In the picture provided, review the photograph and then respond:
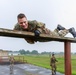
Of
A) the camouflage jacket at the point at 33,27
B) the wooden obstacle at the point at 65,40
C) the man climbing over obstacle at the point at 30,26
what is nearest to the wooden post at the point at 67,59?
the wooden obstacle at the point at 65,40

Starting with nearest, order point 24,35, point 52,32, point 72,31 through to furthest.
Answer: point 24,35 < point 52,32 < point 72,31

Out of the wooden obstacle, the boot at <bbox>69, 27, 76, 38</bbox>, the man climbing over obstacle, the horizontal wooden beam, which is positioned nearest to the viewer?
the horizontal wooden beam

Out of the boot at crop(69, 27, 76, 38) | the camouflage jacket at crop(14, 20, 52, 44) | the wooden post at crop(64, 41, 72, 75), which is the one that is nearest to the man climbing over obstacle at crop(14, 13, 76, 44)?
the camouflage jacket at crop(14, 20, 52, 44)

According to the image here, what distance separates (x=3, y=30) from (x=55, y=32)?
3.86 feet

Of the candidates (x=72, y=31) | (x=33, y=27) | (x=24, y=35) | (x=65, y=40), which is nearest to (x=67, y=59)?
(x=65, y=40)

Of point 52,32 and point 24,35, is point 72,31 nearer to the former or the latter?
point 52,32

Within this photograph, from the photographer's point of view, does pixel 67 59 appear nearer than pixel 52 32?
Yes

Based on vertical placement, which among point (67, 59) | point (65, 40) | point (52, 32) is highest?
point (52, 32)

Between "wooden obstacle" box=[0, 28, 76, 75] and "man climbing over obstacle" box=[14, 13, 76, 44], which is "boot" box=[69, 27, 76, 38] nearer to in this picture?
"man climbing over obstacle" box=[14, 13, 76, 44]

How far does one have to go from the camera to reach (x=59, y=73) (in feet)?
59.9

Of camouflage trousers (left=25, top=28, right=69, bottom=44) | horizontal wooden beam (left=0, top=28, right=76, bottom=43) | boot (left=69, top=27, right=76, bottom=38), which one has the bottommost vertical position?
horizontal wooden beam (left=0, top=28, right=76, bottom=43)

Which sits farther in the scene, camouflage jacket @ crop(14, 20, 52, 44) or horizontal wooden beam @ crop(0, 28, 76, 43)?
camouflage jacket @ crop(14, 20, 52, 44)

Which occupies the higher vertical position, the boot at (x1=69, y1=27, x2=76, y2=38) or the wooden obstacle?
the boot at (x1=69, y1=27, x2=76, y2=38)

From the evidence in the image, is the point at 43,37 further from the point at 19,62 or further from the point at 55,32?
the point at 19,62
